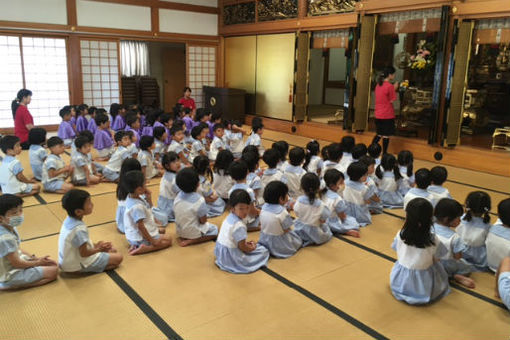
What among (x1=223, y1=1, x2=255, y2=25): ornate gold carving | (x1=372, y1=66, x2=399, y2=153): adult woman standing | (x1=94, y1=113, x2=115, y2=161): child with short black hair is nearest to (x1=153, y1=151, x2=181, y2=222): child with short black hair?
(x1=94, y1=113, x2=115, y2=161): child with short black hair

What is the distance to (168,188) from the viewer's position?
13.7ft

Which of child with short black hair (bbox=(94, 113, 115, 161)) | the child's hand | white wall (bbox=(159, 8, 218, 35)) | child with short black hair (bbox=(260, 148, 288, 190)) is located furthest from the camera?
white wall (bbox=(159, 8, 218, 35))

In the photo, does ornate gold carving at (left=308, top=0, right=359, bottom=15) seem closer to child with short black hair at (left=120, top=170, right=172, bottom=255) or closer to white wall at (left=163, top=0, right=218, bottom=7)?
white wall at (left=163, top=0, right=218, bottom=7)

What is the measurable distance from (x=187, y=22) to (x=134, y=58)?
9.38 feet

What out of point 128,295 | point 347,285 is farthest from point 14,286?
point 347,285

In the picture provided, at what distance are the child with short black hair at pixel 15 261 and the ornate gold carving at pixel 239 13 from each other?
841 centimetres

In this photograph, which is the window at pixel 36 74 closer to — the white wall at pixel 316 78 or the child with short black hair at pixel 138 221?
the child with short black hair at pixel 138 221

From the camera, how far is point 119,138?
18.9 ft

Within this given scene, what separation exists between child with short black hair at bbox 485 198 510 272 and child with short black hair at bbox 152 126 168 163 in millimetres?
4309

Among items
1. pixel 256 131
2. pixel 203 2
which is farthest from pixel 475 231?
pixel 203 2

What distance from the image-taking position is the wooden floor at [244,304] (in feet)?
8.02

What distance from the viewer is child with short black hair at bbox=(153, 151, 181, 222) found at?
13.3 ft

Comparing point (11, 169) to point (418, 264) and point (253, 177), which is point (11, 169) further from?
point (418, 264)

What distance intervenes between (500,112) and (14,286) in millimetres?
9381
